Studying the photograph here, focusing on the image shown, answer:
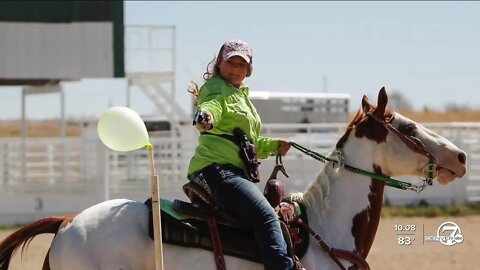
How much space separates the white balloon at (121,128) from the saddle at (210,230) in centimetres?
56

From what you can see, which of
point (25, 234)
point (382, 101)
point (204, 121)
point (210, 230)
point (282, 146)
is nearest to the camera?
point (204, 121)

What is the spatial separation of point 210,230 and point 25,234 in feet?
3.80

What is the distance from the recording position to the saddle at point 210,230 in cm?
580

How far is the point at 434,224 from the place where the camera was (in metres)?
16.7

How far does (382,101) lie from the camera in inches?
245

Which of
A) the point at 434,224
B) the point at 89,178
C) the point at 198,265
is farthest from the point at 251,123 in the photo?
the point at 89,178

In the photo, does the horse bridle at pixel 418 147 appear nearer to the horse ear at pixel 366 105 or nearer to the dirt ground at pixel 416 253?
the horse ear at pixel 366 105

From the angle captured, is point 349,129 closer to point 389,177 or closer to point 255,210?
point 389,177

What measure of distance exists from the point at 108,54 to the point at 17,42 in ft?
8.48

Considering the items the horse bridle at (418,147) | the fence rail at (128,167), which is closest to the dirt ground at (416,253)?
the fence rail at (128,167)

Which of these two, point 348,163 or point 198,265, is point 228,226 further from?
point 348,163

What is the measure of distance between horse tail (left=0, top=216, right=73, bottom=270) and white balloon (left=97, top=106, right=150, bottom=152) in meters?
0.70

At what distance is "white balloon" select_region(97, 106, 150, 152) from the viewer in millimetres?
5508

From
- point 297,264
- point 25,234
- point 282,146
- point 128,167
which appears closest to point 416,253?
point 282,146
